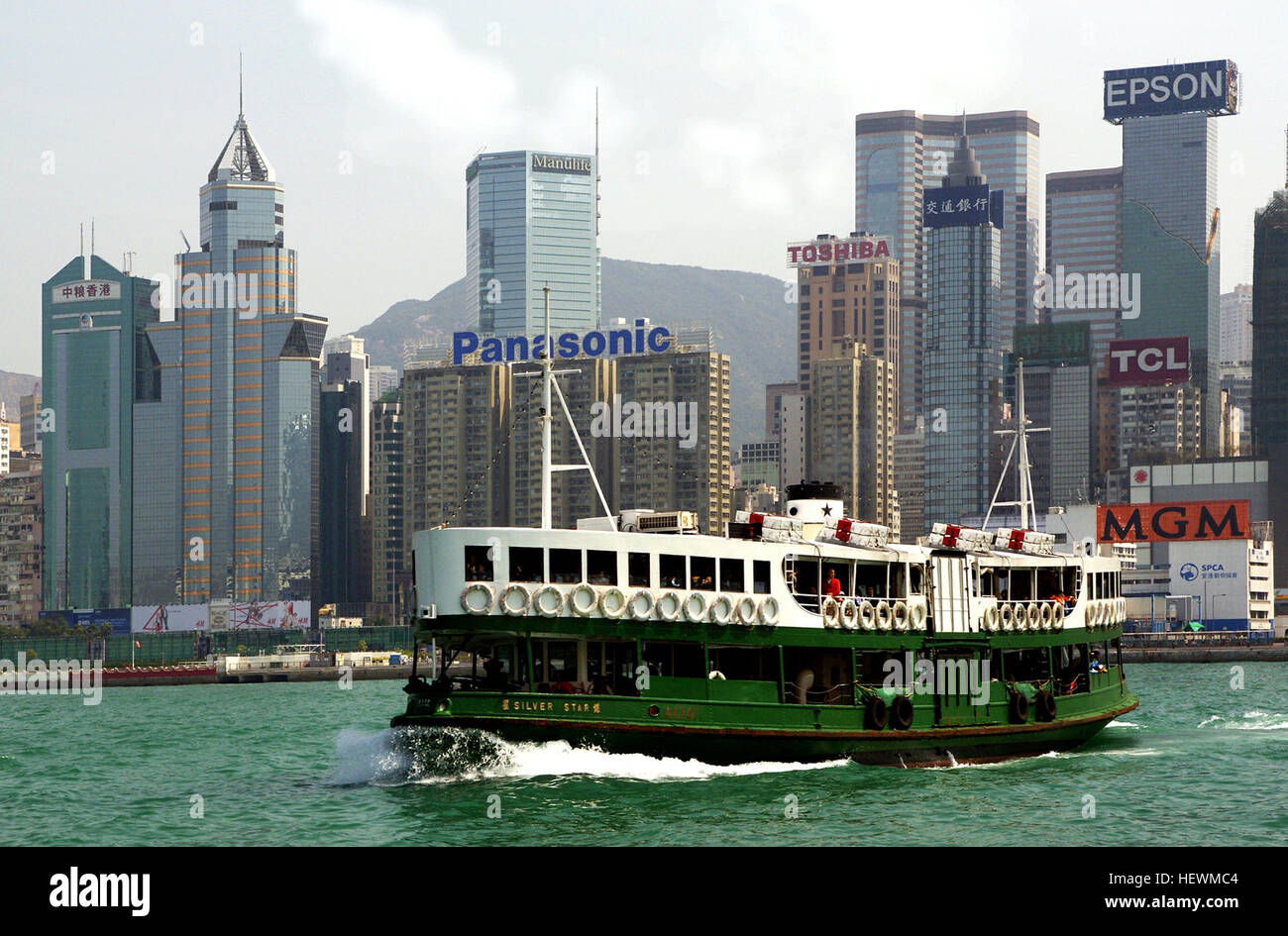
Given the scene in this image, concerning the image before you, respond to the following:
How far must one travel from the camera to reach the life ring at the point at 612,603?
102 ft

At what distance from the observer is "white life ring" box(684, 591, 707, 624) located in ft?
104

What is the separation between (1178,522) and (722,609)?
14391cm

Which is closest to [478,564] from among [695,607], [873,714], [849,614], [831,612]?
[695,607]

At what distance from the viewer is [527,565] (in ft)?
101

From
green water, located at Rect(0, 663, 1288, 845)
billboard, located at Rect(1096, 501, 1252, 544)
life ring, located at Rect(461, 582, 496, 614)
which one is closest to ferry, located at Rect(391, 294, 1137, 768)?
life ring, located at Rect(461, 582, 496, 614)

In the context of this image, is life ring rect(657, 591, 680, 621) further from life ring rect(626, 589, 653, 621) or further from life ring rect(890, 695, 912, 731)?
life ring rect(890, 695, 912, 731)

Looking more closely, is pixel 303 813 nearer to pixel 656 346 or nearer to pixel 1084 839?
pixel 1084 839

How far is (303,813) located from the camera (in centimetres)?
2931

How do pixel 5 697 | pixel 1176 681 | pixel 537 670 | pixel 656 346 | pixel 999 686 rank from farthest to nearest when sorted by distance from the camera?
pixel 656 346 → pixel 5 697 → pixel 1176 681 → pixel 999 686 → pixel 537 670

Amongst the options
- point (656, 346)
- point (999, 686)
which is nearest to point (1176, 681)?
point (999, 686)

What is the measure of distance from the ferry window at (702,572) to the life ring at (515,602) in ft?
11.7

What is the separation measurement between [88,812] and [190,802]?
1936 mm

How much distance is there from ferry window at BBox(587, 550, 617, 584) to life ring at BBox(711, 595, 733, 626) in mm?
2160
